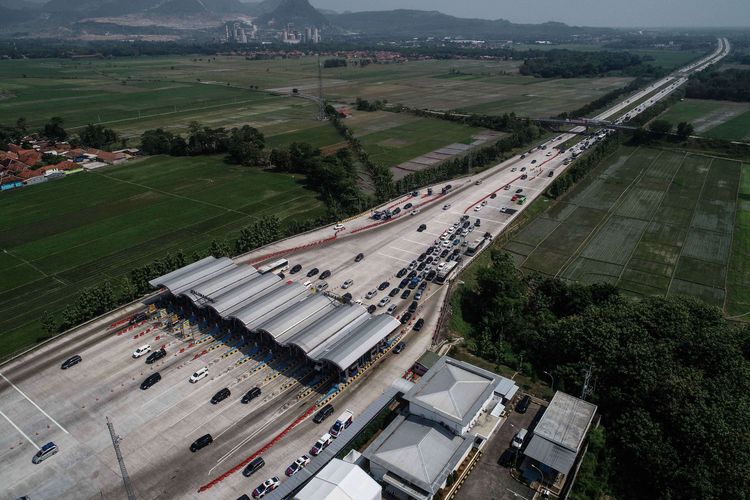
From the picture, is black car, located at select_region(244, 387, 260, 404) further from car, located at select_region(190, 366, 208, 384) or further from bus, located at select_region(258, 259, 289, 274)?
bus, located at select_region(258, 259, 289, 274)

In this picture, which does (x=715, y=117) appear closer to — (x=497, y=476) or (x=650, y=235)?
(x=650, y=235)

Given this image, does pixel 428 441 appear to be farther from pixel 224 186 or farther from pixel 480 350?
pixel 224 186

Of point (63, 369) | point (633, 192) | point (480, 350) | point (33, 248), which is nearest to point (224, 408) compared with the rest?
point (63, 369)

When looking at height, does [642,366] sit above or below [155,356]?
above

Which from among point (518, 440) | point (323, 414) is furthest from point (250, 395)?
point (518, 440)

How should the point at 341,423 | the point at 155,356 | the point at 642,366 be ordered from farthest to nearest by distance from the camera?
the point at 155,356, the point at 642,366, the point at 341,423

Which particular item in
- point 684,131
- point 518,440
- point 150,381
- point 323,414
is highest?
point 684,131

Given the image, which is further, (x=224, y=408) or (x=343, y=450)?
(x=224, y=408)

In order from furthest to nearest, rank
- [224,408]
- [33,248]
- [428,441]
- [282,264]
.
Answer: [33,248], [282,264], [224,408], [428,441]
